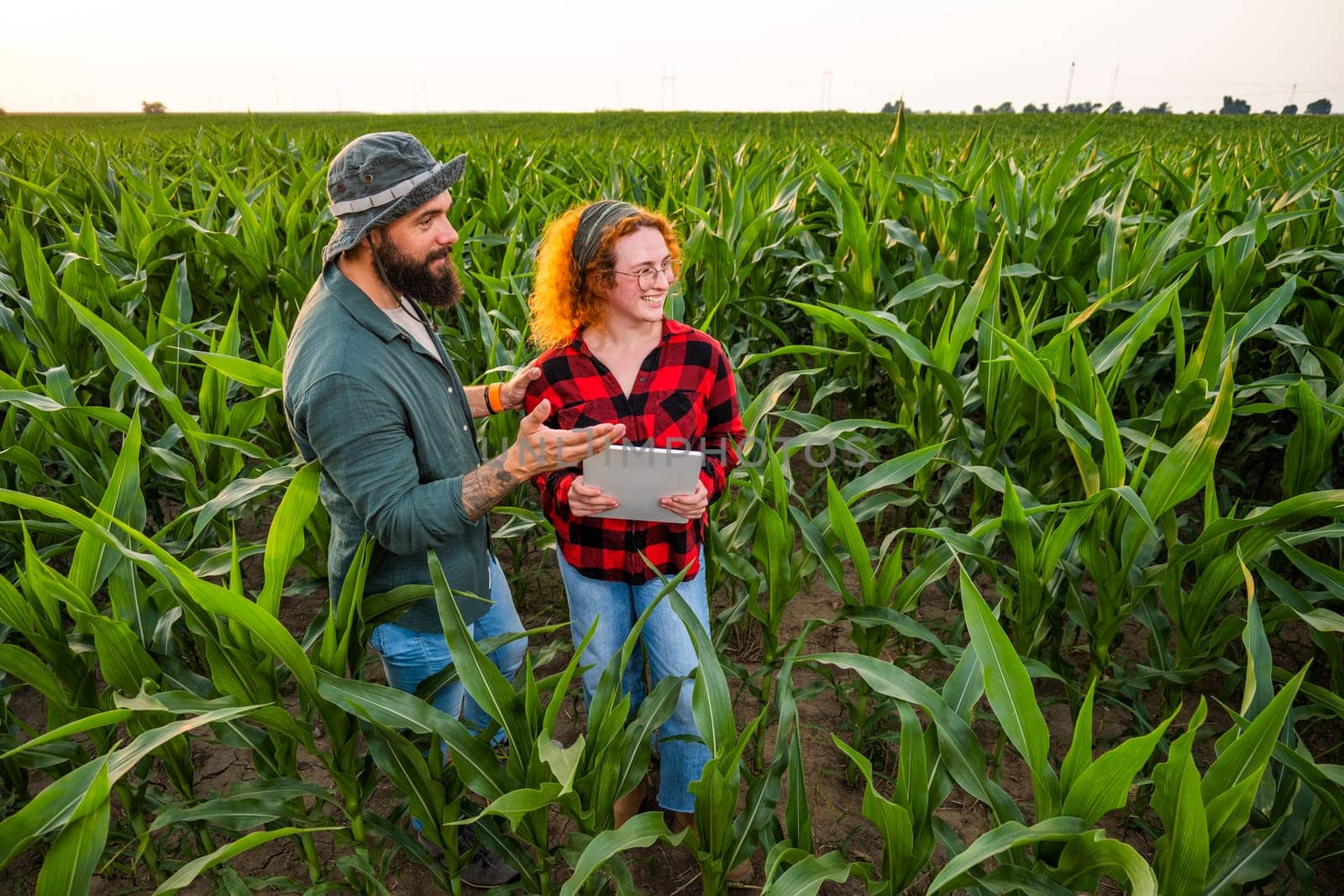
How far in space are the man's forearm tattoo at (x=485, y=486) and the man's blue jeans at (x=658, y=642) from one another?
30cm

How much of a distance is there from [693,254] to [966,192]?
118 cm

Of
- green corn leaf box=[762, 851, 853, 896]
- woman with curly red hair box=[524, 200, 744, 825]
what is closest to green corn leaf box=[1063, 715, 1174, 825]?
green corn leaf box=[762, 851, 853, 896]

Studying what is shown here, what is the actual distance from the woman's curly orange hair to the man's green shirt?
24 cm

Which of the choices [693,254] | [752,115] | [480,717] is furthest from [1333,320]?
[752,115]

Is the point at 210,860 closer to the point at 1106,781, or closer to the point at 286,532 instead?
the point at 286,532

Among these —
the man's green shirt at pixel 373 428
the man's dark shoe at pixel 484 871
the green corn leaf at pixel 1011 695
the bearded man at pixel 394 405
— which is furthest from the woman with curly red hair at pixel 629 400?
the green corn leaf at pixel 1011 695

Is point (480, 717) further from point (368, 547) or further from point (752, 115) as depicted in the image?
point (752, 115)

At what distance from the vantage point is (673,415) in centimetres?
152

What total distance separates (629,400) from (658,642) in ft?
1.51

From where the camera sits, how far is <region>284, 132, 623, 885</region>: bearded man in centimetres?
128

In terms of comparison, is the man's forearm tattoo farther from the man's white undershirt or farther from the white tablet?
the man's white undershirt

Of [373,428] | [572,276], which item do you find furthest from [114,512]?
[572,276]

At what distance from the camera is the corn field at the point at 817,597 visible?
110 cm

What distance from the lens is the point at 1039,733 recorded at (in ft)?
3.54
